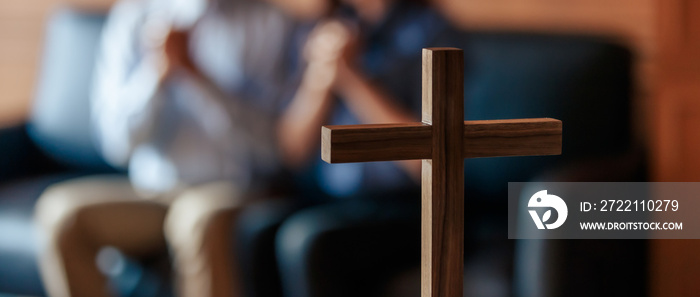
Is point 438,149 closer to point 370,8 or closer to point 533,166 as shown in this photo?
point 533,166

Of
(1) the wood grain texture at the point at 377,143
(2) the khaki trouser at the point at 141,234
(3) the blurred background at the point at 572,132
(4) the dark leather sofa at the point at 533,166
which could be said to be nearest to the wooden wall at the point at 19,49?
(3) the blurred background at the point at 572,132

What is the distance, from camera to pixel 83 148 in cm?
237

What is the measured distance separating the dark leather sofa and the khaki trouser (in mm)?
84

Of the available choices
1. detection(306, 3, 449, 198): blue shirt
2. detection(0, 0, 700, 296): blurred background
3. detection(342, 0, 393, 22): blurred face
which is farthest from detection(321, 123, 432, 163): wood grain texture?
detection(342, 0, 393, 22): blurred face

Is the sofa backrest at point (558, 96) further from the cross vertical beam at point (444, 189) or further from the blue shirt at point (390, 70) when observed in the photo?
the cross vertical beam at point (444, 189)

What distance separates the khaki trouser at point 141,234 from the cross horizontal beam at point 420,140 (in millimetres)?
1009

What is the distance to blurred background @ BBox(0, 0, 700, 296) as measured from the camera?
1655 mm

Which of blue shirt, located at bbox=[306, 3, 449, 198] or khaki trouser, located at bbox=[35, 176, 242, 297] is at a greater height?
blue shirt, located at bbox=[306, 3, 449, 198]

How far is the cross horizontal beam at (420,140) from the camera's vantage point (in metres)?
0.86

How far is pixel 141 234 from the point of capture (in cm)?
190

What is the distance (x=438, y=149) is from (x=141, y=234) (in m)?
1.18

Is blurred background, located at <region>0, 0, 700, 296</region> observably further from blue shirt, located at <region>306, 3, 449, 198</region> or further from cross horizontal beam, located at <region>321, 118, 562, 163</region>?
cross horizontal beam, located at <region>321, 118, 562, 163</region>

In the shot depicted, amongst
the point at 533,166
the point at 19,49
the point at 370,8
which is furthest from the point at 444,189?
the point at 19,49

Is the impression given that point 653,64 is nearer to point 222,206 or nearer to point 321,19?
point 321,19
